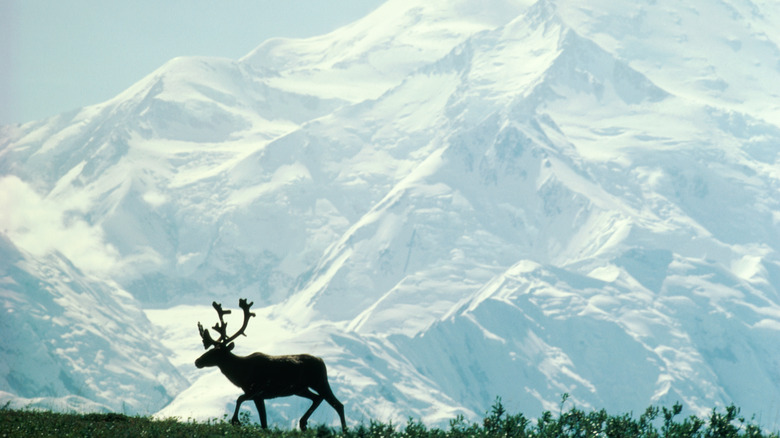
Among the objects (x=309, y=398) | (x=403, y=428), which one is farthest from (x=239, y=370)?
(x=403, y=428)

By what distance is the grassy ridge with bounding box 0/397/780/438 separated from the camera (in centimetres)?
3884

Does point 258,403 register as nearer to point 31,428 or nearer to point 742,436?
point 31,428

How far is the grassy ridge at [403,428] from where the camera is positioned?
127ft

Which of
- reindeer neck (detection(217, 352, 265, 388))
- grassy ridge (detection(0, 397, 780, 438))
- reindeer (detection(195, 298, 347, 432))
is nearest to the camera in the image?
grassy ridge (detection(0, 397, 780, 438))

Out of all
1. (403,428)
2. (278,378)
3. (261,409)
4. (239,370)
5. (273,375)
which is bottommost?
(403,428)

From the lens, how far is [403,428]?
1647 inches

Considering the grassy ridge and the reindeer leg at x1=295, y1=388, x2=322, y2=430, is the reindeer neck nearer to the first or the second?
the grassy ridge

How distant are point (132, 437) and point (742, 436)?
18394 mm

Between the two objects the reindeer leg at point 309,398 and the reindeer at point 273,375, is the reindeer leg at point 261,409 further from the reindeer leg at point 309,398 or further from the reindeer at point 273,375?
the reindeer leg at point 309,398

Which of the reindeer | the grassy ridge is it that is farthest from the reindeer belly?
the grassy ridge

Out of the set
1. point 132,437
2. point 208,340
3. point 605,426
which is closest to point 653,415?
point 605,426

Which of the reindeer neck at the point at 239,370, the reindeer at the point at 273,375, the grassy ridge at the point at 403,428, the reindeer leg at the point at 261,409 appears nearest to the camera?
the grassy ridge at the point at 403,428

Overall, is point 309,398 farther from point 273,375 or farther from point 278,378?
point 273,375

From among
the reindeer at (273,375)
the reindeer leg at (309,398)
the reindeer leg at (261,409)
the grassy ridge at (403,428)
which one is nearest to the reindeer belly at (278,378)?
the reindeer at (273,375)
